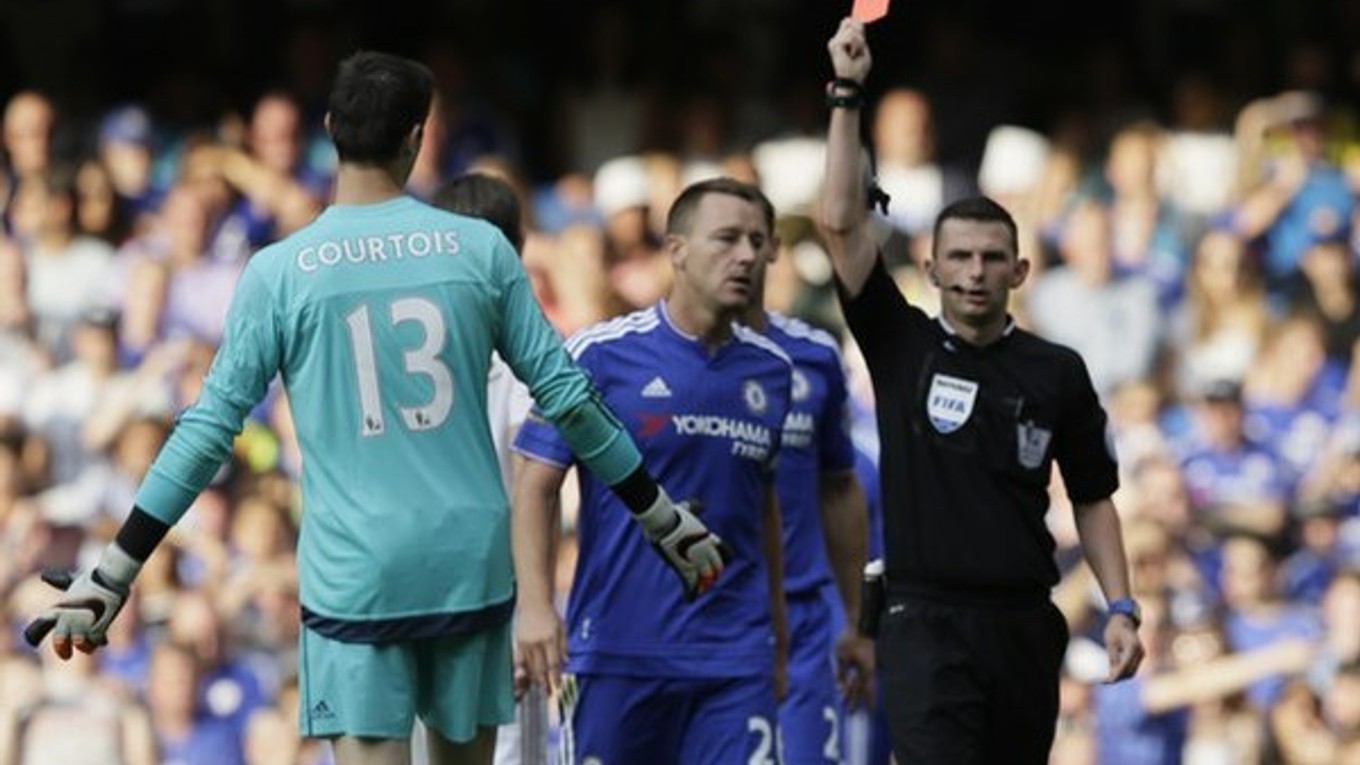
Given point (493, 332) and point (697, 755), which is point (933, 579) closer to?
point (697, 755)

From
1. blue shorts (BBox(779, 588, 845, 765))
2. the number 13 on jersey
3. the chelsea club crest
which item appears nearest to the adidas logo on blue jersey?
the chelsea club crest

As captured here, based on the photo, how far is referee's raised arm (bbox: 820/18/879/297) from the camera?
9719mm

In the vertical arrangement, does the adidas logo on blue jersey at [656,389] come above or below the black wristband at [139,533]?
above

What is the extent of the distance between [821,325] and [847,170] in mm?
7627

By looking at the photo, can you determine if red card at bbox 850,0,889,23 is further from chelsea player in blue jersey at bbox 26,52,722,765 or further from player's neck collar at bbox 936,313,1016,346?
chelsea player in blue jersey at bbox 26,52,722,765

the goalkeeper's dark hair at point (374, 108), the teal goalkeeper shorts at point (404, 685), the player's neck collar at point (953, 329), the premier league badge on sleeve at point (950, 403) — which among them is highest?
the goalkeeper's dark hair at point (374, 108)

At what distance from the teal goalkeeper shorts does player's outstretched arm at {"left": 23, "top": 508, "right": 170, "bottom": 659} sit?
0.48 m

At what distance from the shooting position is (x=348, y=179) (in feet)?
29.2

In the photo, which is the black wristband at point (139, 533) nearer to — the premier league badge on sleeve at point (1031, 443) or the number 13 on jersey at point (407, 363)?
the number 13 on jersey at point (407, 363)

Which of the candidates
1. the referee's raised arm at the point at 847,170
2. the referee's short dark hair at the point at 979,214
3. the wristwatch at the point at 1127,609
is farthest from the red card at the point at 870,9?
the wristwatch at the point at 1127,609

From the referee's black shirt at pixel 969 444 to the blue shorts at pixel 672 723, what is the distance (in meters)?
0.63

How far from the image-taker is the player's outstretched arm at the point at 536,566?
10.1 metres

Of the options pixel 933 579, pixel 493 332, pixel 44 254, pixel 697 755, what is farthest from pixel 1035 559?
pixel 44 254

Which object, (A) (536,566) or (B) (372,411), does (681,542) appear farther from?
(A) (536,566)
